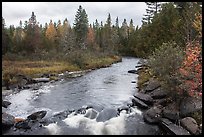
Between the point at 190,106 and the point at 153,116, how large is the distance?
110 inches

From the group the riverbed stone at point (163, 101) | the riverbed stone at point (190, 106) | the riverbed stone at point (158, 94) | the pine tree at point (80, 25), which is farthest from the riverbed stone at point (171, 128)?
the pine tree at point (80, 25)

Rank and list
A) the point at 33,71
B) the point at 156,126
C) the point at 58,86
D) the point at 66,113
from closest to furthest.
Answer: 1. the point at 156,126
2. the point at 66,113
3. the point at 58,86
4. the point at 33,71

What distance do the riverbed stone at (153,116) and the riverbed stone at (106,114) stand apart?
8.29 ft

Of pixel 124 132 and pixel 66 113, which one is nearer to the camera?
pixel 124 132

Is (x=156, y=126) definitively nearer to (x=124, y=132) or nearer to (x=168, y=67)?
(x=124, y=132)

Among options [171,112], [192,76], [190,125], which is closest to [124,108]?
[171,112]

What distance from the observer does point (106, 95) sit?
2850cm

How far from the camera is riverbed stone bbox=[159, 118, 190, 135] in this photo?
16.5m

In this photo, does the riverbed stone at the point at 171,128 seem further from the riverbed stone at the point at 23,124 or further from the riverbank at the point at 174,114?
the riverbed stone at the point at 23,124

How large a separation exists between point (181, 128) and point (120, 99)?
10077mm

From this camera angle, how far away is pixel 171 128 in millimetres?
17297

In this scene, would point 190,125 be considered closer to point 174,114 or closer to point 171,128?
point 171,128

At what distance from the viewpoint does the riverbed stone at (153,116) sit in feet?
64.1

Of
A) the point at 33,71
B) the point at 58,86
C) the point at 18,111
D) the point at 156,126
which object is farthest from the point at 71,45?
the point at 156,126
